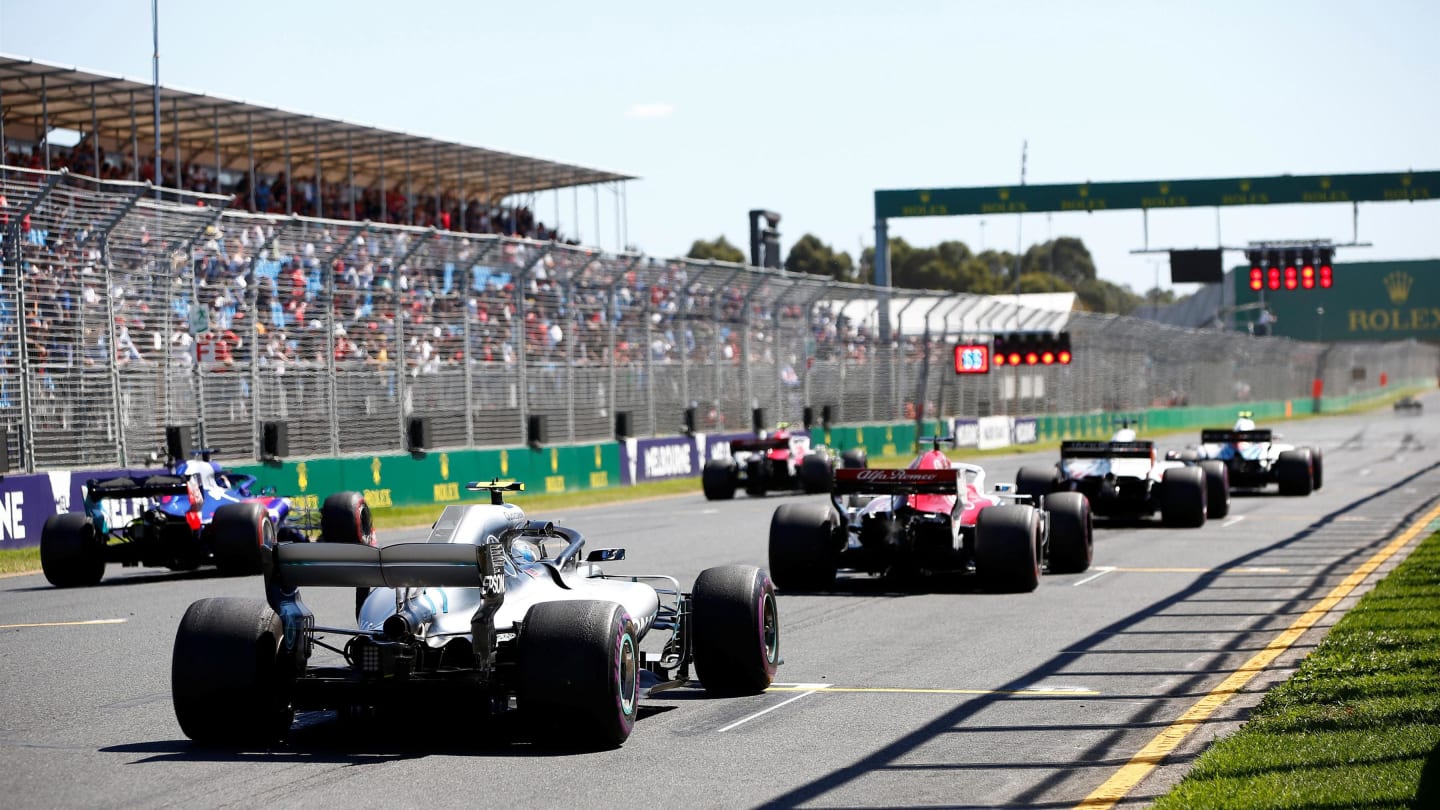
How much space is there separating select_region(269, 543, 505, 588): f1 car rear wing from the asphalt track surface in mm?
598

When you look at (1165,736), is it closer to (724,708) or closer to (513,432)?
(724,708)

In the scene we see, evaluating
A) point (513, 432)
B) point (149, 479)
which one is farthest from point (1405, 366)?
point (149, 479)

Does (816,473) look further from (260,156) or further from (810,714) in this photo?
(810,714)

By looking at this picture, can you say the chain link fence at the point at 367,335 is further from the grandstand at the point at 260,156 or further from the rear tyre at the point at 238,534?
the rear tyre at the point at 238,534

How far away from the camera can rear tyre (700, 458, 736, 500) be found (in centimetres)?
2956

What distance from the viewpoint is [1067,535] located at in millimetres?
16547

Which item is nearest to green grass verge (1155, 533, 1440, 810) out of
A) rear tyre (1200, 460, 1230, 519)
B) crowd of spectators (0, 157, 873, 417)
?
rear tyre (1200, 460, 1230, 519)

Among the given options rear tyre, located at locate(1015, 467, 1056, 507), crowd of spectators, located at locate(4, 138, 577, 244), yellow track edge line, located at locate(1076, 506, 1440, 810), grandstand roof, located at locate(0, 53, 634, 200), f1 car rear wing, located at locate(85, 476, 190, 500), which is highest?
grandstand roof, located at locate(0, 53, 634, 200)

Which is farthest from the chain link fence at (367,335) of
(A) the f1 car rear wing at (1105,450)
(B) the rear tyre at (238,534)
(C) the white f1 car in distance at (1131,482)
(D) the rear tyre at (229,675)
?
(D) the rear tyre at (229,675)

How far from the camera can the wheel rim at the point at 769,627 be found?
31.7 feet

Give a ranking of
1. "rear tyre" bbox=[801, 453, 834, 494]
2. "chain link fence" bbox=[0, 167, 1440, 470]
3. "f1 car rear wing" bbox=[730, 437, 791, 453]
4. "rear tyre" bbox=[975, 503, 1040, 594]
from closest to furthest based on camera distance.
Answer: "rear tyre" bbox=[975, 503, 1040, 594]
"chain link fence" bbox=[0, 167, 1440, 470]
"rear tyre" bbox=[801, 453, 834, 494]
"f1 car rear wing" bbox=[730, 437, 791, 453]

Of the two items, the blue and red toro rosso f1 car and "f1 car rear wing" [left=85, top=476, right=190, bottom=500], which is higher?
"f1 car rear wing" [left=85, top=476, right=190, bottom=500]

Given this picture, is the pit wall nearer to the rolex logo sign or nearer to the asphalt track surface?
the asphalt track surface

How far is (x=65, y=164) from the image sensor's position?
103 ft
